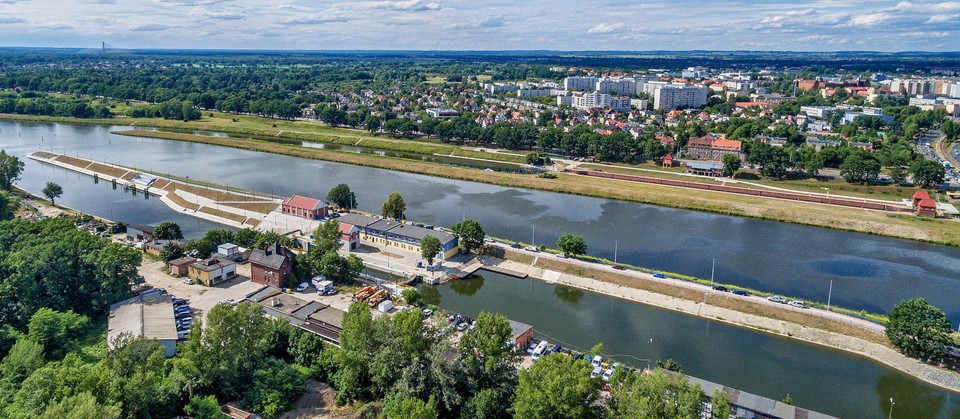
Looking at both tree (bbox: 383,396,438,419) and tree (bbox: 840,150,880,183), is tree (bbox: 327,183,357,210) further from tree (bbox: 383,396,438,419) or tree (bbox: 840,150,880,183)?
tree (bbox: 840,150,880,183)

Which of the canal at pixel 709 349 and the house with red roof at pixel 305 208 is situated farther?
the house with red roof at pixel 305 208

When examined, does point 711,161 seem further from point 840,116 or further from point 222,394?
point 222,394

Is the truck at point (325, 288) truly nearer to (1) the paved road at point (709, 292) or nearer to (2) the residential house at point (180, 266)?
(2) the residential house at point (180, 266)

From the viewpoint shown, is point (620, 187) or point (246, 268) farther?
point (620, 187)

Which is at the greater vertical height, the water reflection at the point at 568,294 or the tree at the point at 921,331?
the tree at the point at 921,331

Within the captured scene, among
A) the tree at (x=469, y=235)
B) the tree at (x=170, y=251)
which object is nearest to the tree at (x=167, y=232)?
the tree at (x=170, y=251)

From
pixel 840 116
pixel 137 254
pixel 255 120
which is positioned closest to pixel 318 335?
pixel 137 254

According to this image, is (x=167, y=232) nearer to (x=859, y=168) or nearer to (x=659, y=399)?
(x=659, y=399)
